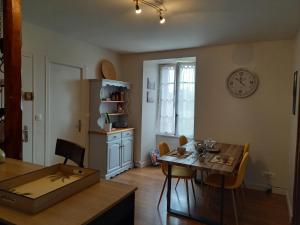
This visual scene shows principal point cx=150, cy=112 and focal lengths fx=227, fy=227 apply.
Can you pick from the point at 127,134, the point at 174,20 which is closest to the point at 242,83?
the point at 174,20

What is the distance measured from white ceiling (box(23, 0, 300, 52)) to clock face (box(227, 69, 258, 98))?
54cm

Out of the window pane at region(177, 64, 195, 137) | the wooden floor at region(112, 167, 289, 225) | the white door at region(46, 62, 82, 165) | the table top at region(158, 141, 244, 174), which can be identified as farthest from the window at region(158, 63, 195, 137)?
the white door at region(46, 62, 82, 165)

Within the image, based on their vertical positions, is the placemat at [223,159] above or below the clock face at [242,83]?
below

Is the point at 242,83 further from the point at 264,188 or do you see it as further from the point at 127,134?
the point at 127,134

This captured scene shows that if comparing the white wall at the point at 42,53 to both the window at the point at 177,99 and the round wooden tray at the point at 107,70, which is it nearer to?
the round wooden tray at the point at 107,70

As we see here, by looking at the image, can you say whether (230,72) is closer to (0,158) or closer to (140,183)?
(140,183)

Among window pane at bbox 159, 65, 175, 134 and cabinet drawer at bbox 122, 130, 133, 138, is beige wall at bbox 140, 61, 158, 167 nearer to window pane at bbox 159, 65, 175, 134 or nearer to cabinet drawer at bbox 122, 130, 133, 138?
window pane at bbox 159, 65, 175, 134

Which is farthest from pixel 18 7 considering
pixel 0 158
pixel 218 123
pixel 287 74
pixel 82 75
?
pixel 287 74

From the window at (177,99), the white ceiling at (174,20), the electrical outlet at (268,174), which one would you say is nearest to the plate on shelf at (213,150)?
the electrical outlet at (268,174)

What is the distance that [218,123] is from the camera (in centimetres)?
401

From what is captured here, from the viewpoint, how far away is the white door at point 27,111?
3079 millimetres

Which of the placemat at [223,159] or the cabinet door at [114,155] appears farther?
the cabinet door at [114,155]

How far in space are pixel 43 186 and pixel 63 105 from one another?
104 inches

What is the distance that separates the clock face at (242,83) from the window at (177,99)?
3.50 feet
